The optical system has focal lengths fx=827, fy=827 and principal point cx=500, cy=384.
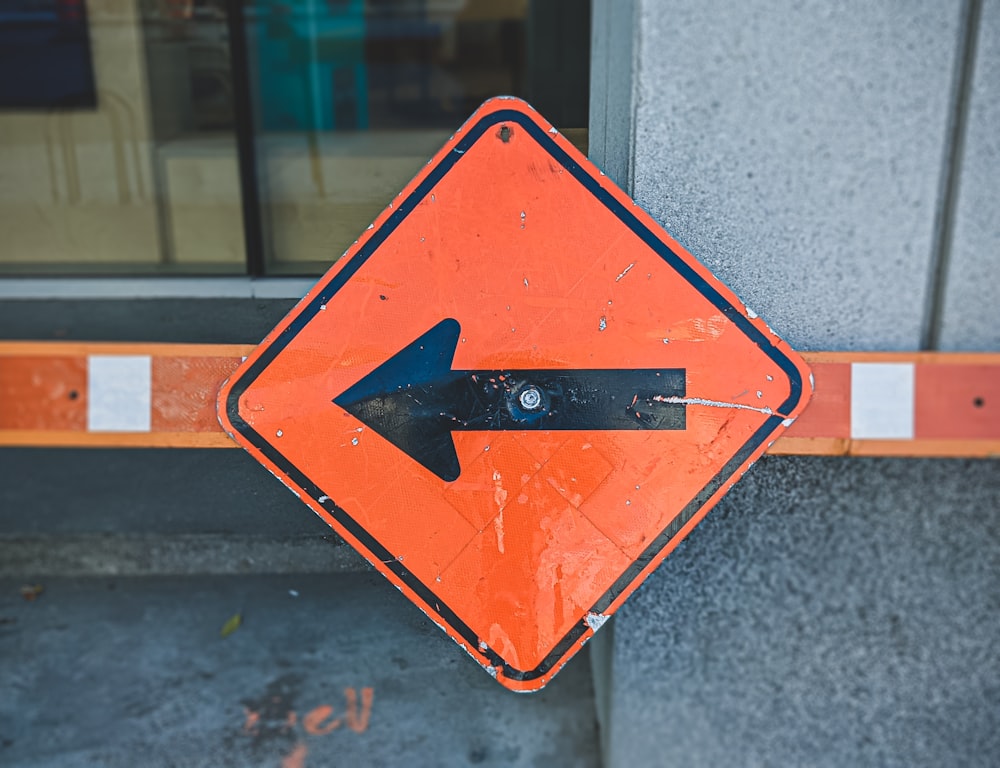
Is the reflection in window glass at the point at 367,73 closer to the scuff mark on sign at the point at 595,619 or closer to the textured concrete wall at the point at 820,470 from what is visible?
the textured concrete wall at the point at 820,470

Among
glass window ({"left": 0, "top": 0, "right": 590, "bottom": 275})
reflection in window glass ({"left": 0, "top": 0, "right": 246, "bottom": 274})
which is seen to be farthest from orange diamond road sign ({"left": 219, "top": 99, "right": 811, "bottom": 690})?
reflection in window glass ({"left": 0, "top": 0, "right": 246, "bottom": 274})

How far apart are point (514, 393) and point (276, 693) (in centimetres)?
181

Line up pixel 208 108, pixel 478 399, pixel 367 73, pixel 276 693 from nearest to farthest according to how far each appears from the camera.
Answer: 1. pixel 478 399
2. pixel 276 693
3. pixel 208 108
4. pixel 367 73

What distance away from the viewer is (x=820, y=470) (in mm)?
2492

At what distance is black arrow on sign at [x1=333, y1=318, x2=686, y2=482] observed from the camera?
1957mm

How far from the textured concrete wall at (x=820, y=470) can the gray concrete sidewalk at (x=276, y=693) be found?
0.44 meters

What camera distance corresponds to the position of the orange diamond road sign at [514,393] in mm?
1946

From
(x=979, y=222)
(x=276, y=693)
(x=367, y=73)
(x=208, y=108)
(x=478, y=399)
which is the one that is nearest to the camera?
(x=478, y=399)

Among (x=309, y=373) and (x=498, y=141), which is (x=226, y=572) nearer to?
(x=309, y=373)

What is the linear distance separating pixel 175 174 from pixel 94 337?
140 cm

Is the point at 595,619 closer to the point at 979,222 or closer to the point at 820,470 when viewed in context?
the point at 820,470

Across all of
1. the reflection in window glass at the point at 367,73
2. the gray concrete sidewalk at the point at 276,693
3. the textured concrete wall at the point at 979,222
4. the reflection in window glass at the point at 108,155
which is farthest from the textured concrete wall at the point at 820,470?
the reflection in window glass at the point at 108,155

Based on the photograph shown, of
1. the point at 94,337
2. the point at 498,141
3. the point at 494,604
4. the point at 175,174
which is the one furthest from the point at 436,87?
the point at 494,604

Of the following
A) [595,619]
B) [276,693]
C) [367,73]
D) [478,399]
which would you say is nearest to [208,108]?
[367,73]
